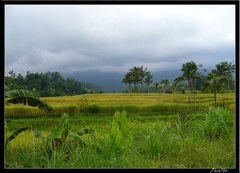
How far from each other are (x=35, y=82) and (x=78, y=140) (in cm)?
2371

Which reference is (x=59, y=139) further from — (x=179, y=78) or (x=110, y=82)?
(x=110, y=82)

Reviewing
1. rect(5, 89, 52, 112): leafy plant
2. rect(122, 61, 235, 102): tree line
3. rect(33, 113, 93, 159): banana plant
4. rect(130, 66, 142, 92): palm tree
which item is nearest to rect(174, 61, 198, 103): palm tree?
rect(122, 61, 235, 102): tree line

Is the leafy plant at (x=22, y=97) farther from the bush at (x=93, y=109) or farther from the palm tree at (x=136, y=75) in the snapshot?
the palm tree at (x=136, y=75)

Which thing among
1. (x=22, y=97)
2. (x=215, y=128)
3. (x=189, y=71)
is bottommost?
(x=215, y=128)

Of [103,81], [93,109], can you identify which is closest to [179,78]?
[93,109]

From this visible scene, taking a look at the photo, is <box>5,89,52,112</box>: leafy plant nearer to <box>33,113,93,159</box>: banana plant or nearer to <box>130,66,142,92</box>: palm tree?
<box>33,113,93,159</box>: banana plant

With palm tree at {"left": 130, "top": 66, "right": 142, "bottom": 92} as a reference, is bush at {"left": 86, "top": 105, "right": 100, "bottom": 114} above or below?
below

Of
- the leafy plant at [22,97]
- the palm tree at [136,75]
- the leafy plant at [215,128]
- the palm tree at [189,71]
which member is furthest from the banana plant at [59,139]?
the palm tree at [136,75]

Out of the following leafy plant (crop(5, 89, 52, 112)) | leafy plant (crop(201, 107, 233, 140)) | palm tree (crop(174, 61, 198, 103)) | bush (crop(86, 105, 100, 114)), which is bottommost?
bush (crop(86, 105, 100, 114))

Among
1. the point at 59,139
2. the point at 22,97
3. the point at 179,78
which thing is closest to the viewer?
the point at 22,97

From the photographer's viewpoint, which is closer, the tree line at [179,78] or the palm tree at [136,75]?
the tree line at [179,78]

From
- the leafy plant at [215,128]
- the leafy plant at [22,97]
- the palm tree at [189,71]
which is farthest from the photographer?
the palm tree at [189,71]

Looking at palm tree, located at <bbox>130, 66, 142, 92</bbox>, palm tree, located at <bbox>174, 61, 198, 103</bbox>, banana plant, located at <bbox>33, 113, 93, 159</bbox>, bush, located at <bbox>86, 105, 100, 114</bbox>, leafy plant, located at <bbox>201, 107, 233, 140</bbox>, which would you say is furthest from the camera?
palm tree, located at <bbox>130, 66, 142, 92</bbox>

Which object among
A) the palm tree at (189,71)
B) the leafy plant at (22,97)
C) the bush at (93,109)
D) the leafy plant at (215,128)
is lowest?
the bush at (93,109)
